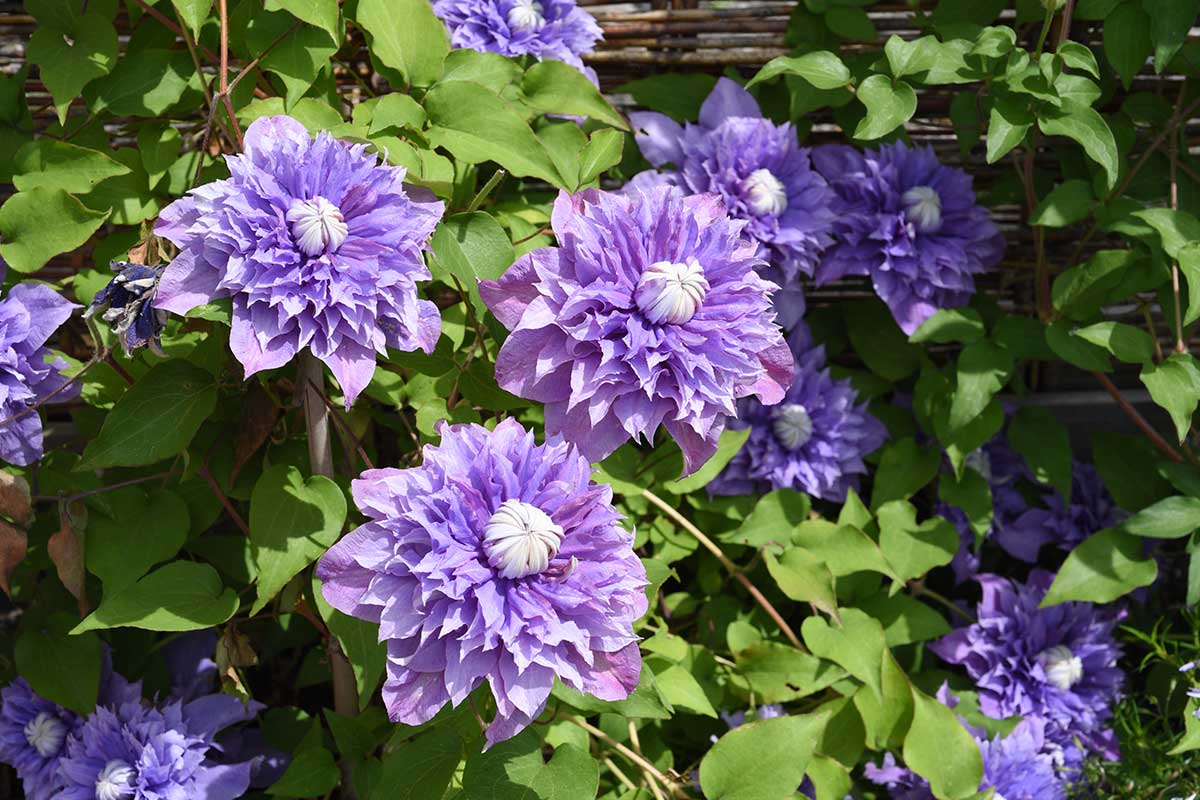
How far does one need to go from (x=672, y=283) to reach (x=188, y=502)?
1.67ft

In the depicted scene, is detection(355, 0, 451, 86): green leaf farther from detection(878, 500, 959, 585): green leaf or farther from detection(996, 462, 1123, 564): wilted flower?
detection(996, 462, 1123, 564): wilted flower

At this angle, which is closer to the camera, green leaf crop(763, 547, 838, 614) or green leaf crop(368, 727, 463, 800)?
→ green leaf crop(368, 727, 463, 800)

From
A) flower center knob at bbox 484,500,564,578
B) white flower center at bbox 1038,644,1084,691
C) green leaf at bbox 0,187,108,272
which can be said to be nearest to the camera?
flower center knob at bbox 484,500,564,578

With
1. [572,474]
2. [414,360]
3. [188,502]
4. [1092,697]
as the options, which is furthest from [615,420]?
[1092,697]

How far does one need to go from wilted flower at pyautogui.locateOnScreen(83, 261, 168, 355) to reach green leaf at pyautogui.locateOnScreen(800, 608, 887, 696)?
0.62 meters

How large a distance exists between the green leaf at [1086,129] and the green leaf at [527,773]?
0.66 meters

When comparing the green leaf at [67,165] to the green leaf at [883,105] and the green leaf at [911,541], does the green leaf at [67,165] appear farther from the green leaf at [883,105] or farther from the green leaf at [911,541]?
the green leaf at [911,541]

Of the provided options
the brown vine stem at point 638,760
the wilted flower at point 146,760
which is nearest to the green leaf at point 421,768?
the brown vine stem at point 638,760

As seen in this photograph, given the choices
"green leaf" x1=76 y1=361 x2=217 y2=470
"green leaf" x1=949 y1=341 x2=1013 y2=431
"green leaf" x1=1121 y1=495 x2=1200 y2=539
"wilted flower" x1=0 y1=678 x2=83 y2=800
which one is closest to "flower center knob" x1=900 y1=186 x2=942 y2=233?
"green leaf" x1=949 y1=341 x2=1013 y2=431

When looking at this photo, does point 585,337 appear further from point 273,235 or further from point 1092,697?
point 1092,697

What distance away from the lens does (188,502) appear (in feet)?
3.15

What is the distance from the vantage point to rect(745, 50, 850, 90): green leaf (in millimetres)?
1032

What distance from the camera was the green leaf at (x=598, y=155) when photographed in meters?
0.89

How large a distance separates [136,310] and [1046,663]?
97 centimetres
